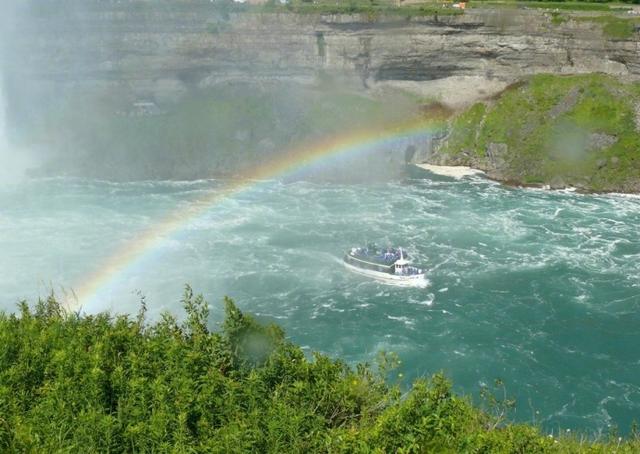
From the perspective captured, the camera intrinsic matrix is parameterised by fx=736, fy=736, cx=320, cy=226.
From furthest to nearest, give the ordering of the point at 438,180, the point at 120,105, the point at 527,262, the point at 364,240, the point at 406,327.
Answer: the point at 120,105
the point at 438,180
the point at 364,240
the point at 527,262
the point at 406,327

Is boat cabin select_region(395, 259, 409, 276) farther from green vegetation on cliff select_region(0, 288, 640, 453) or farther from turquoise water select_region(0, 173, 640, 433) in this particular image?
green vegetation on cliff select_region(0, 288, 640, 453)

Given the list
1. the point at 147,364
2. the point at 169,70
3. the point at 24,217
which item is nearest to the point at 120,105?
the point at 169,70

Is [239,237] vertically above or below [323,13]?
below

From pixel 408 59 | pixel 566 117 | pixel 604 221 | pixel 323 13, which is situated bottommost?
pixel 604 221

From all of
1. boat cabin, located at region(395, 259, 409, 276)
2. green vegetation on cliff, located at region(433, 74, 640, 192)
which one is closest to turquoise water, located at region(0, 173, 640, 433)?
boat cabin, located at region(395, 259, 409, 276)

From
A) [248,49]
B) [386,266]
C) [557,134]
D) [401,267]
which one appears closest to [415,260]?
[401,267]

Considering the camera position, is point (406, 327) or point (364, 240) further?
point (364, 240)

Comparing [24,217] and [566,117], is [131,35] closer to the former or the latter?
[24,217]
